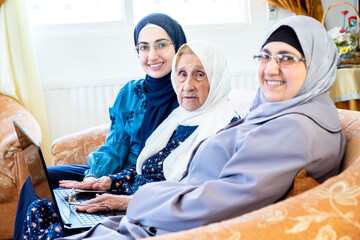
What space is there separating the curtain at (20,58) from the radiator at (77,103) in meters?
0.17

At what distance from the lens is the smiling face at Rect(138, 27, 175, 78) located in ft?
8.14

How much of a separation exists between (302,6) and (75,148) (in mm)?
2592

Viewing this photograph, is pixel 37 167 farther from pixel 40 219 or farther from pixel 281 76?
pixel 281 76

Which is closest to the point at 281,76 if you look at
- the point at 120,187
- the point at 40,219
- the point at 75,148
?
the point at 40,219

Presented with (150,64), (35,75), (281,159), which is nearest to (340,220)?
(281,159)

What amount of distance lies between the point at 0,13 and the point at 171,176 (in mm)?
2650

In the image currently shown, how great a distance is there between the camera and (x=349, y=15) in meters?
4.70

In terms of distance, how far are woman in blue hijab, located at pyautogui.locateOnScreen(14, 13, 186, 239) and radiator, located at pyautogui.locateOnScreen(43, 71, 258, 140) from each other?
1.73 meters

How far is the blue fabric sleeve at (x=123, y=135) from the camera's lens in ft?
8.21

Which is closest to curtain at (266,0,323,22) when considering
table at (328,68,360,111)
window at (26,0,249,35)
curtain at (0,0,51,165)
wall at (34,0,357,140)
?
window at (26,0,249,35)

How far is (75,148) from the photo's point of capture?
2.97 meters

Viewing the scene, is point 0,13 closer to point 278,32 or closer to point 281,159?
point 278,32

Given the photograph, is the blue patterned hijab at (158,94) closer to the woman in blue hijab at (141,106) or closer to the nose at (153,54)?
the woman in blue hijab at (141,106)

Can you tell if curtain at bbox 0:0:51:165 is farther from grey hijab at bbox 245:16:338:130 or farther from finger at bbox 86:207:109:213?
grey hijab at bbox 245:16:338:130
